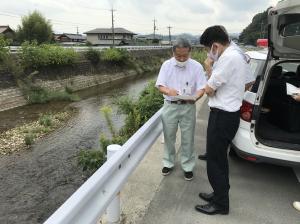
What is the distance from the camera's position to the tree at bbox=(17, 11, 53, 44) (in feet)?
178

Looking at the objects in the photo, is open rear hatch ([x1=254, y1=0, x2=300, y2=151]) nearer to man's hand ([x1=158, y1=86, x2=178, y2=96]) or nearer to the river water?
man's hand ([x1=158, y1=86, x2=178, y2=96])

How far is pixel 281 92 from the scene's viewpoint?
5301mm

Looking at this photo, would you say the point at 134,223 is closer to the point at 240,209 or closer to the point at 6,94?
the point at 240,209

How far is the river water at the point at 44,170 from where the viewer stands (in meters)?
7.41

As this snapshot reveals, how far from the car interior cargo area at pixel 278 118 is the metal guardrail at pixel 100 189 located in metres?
1.60

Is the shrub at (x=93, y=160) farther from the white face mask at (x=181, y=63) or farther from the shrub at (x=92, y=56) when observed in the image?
the shrub at (x=92, y=56)

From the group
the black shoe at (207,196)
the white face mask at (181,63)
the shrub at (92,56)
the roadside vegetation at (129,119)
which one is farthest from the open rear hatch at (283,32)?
the shrub at (92,56)

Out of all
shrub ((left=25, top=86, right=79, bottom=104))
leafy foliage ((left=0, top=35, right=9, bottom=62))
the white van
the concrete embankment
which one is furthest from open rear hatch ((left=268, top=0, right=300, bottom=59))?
leafy foliage ((left=0, top=35, right=9, bottom=62))

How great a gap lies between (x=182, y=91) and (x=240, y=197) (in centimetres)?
142

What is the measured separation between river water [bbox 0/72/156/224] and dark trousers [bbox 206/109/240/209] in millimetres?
4416

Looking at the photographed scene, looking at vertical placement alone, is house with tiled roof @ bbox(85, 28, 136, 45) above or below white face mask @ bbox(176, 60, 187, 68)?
below

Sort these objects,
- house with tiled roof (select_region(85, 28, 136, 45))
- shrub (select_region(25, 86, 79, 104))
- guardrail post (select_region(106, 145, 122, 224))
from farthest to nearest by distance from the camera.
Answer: house with tiled roof (select_region(85, 28, 136, 45))
shrub (select_region(25, 86, 79, 104))
guardrail post (select_region(106, 145, 122, 224))

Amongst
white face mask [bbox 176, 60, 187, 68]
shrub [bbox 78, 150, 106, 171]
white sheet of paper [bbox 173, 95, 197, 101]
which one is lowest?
shrub [bbox 78, 150, 106, 171]

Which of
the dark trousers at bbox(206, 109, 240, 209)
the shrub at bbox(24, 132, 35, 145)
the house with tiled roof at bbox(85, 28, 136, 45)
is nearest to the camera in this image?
the dark trousers at bbox(206, 109, 240, 209)
